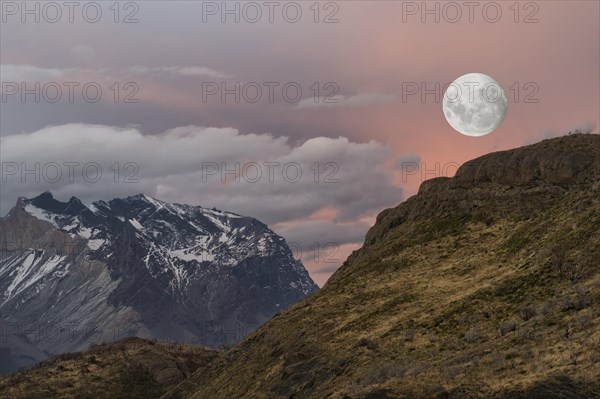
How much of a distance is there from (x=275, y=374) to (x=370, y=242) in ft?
141

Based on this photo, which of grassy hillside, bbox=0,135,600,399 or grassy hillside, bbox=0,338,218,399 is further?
grassy hillside, bbox=0,338,218,399

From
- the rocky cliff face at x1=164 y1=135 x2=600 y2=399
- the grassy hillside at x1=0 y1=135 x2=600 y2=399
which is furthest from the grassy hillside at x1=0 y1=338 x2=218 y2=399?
the rocky cliff face at x1=164 y1=135 x2=600 y2=399

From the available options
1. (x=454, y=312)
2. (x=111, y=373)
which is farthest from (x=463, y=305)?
(x=111, y=373)

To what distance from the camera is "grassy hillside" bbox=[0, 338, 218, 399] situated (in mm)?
121625

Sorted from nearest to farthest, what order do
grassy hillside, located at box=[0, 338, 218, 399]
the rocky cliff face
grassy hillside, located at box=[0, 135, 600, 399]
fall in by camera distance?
the rocky cliff face < grassy hillside, located at box=[0, 135, 600, 399] < grassy hillside, located at box=[0, 338, 218, 399]

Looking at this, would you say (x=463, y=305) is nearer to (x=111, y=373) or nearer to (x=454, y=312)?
(x=454, y=312)

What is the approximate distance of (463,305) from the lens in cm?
6812

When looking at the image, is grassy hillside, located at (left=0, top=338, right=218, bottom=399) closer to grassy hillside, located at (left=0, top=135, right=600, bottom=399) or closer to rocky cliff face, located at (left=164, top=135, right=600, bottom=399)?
grassy hillside, located at (left=0, top=135, right=600, bottom=399)

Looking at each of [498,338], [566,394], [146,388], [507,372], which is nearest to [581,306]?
[498,338]

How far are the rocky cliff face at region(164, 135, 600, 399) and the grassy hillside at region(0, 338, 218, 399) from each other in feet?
86.3

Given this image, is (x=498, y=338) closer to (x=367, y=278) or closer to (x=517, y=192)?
(x=367, y=278)

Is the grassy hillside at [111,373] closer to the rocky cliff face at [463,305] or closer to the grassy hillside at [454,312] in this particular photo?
the grassy hillside at [454,312]

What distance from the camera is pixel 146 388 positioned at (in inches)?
4934

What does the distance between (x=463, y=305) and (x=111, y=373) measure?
3070 inches
